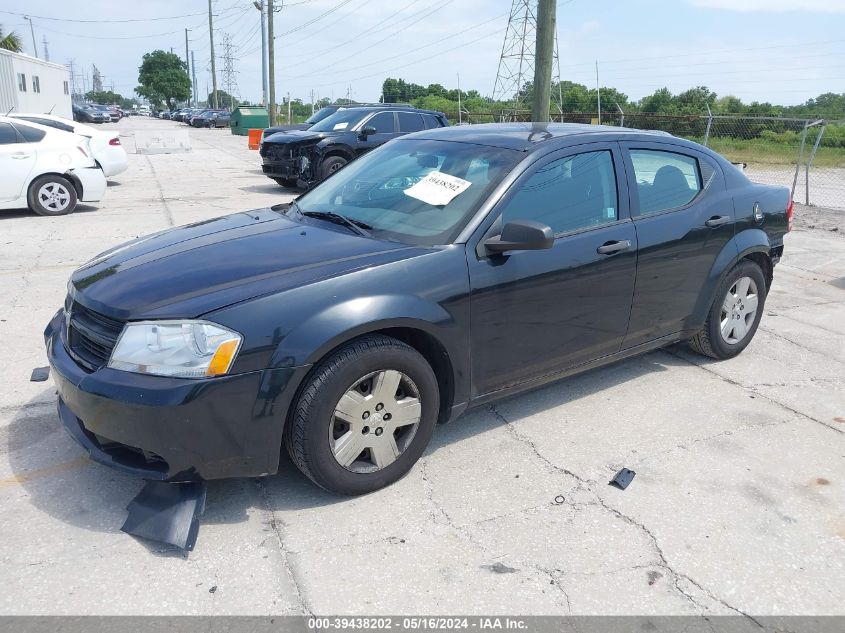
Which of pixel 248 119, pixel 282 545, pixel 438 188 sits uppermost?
pixel 248 119

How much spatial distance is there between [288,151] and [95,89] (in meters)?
174

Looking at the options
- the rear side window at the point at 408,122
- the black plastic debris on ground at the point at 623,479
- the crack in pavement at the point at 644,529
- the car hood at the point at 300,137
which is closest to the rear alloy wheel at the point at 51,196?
the car hood at the point at 300,137

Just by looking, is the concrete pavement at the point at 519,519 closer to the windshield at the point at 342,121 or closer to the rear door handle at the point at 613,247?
the rear door handle at the point at 613,247

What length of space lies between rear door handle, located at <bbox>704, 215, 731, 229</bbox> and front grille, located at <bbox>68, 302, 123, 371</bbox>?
355cm

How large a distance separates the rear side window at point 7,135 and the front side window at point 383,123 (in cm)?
603

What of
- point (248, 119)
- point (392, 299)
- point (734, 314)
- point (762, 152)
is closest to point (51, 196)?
point (392, 299)

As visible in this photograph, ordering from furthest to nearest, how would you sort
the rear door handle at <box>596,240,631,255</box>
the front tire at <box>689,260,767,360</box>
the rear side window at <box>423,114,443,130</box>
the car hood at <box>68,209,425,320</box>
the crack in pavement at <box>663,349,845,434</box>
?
the rear side window at <box>423,114,443,130</box> < the front tire at <box>689,260,767,360</box> < the crack in pavement at <box>663,349,845,434</box> < the rear door handle at <box>596,240,631,255</box> < the car hood at <box>68,209,425,320</box>

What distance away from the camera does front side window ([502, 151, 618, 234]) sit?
372 cm

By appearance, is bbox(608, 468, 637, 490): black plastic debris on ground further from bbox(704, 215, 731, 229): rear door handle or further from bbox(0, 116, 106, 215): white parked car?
bbox(0, 116, 106, 215): white parked car

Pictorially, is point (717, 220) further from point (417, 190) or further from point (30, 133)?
point (30, 133)

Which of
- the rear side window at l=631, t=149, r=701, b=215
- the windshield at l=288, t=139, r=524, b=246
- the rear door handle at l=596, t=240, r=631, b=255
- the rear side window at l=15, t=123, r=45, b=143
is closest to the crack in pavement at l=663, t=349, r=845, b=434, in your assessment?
the rear side window at l=631, t=149, r=701, b=215

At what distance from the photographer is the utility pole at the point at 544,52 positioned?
10242mm

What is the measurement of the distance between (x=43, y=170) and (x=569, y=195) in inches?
370

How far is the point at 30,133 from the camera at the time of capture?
34.8 ft
